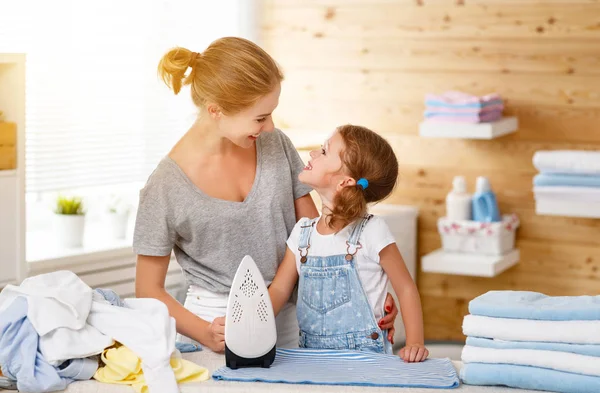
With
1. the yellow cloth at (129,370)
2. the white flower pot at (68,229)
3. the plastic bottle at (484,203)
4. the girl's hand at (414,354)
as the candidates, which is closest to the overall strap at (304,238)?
the girl's hand at (414,354)

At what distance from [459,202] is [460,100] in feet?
1.32

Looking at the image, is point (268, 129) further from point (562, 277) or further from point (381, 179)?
point (562, 277)

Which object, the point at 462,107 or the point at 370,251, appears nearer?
the point at 370,251

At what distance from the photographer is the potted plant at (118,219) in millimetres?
3389

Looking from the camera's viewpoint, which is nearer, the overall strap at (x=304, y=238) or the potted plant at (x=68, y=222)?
the overall strap at (x=304, y=238)

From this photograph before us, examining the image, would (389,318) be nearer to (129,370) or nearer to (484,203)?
(129,370)

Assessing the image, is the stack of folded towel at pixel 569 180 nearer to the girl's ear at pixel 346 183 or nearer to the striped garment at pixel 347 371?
the girl's ear at pixel 346 183

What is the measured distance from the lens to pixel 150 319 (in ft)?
4.83

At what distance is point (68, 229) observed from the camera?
3170 mm

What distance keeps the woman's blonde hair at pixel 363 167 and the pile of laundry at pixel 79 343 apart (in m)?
0.49

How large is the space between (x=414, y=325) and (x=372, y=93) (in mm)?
2212

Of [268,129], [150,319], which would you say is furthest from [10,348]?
[268,129]

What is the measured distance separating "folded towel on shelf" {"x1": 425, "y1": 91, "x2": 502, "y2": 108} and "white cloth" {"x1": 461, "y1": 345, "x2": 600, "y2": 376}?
→ 201 cm

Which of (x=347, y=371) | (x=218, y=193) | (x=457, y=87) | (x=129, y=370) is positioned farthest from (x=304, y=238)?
(x=457, y=87)
